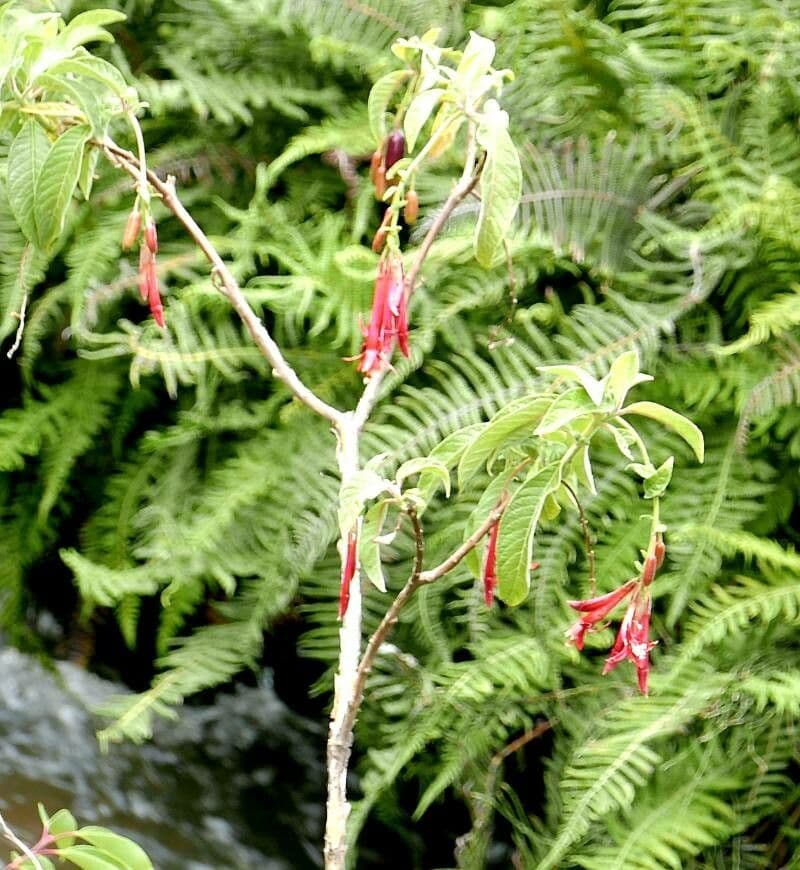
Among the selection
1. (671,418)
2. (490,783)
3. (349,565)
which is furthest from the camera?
(490,783)

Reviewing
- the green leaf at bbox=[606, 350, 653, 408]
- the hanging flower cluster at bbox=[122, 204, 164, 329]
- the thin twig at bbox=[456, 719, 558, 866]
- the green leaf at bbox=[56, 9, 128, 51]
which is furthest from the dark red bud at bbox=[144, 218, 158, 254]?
the thin twig at bbox=[456, 719, 558, 866]

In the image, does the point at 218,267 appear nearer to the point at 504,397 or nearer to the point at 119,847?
the point at 119,847

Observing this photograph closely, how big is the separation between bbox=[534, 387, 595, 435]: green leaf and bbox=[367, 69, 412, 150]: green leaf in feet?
0.99

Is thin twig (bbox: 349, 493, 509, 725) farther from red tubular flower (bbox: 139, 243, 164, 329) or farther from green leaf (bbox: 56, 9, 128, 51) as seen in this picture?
green leaf (bbox: 56, 9, 128, 51)

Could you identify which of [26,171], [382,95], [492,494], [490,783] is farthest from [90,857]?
[490,783]

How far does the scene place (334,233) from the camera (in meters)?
1.55

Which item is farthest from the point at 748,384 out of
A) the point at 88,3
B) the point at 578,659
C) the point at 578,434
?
the point at 88,3

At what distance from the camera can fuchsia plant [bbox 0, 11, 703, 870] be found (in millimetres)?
621

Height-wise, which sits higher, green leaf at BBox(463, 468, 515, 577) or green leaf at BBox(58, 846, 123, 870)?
green leaf at BBox(463, 468, 515, 577)

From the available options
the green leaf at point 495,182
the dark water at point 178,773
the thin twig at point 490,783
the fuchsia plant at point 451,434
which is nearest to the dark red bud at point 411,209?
the fuchsia plant at point 451,434

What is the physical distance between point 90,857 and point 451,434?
1.14 feet

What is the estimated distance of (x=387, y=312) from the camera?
0.76 meters

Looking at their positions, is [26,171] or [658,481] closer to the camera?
[658,481]

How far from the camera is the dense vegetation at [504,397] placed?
1.18 meters
